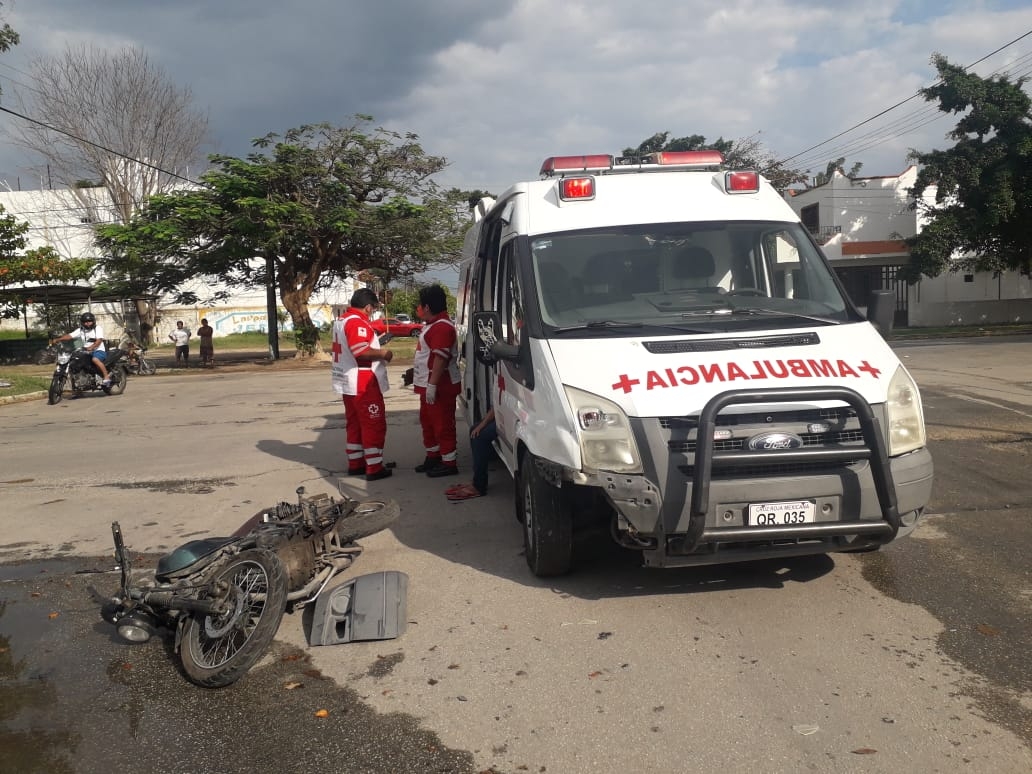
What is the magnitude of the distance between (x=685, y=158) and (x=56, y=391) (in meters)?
13.6

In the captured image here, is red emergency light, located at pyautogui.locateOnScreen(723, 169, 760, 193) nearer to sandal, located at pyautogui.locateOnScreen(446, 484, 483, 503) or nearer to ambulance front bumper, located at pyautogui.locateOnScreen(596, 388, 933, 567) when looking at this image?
ambulance front bumper, located at pyautogui.locateOnScreen(596, 388, 933, 567)

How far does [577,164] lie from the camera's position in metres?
6.53

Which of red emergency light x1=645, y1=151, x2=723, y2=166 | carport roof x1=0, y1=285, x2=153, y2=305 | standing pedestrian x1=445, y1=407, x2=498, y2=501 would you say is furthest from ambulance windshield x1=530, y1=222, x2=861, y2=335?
carport roof x1=0, y1=285, x2=153, y2=305

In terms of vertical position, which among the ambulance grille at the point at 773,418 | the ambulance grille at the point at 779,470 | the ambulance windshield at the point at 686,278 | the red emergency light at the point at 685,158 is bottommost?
the ambulance grille at the point at 779,470

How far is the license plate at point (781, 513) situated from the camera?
161 inches

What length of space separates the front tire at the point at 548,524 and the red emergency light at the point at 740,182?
92.9 inches

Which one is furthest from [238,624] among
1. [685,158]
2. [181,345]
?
[181,345]

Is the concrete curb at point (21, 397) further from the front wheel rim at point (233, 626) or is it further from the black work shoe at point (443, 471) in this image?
the front wheel rim at point (233, 626)

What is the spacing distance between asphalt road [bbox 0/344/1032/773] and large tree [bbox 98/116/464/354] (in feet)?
58.5

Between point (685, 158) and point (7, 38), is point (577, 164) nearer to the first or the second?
point (685, 158)

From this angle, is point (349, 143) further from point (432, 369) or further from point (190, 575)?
point (190, 575)

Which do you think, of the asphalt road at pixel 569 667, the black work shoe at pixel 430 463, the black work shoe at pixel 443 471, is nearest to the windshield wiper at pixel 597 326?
→ the asphalt road at pixel 569 667

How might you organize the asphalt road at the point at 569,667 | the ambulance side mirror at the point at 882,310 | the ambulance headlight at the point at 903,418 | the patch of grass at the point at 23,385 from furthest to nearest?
the patch of grass at the point at 23,385 < the ambulance side mirror at the point at 882,310 < the ambulance headlight at the point at 903,418 < the asphalt road at the point at 569,667

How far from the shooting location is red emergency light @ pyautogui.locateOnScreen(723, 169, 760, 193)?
573 cm
